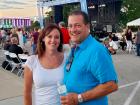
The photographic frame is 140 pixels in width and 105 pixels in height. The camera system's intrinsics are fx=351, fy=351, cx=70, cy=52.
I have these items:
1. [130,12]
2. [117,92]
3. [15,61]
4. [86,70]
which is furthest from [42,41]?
[130,12]

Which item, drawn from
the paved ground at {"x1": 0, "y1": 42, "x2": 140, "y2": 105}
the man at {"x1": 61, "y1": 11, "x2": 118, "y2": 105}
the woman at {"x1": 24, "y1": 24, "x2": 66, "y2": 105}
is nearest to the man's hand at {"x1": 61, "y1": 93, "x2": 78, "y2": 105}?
the man at {"x1": 61, "y1": 11, "x2": 118, "y2": 105}

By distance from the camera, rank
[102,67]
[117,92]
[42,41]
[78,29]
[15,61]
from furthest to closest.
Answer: [15,61]
[117,92]
[42,41]
[78,29]
[102,67]

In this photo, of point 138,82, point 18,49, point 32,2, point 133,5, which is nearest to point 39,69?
point 138,82

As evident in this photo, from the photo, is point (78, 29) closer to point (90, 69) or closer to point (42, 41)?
point (90, 69)

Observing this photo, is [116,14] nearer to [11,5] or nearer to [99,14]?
[99,14]

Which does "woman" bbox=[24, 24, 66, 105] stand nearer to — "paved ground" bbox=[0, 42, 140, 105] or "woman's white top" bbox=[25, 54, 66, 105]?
"woman's white top" bbox=[25, 54, 66, 105]

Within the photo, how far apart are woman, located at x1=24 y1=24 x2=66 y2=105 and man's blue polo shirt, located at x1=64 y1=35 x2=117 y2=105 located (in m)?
0.54

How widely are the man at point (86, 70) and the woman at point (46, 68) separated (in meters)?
0.50

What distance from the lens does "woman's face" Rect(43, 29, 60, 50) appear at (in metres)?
3.29

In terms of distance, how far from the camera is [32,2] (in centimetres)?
3862

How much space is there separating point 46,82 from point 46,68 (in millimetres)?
134

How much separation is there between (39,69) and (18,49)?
27.3 ft

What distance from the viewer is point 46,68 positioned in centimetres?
326

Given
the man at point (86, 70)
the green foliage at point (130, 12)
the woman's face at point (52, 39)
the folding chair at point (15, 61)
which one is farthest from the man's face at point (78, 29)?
the green foliage at point (130, 12)
